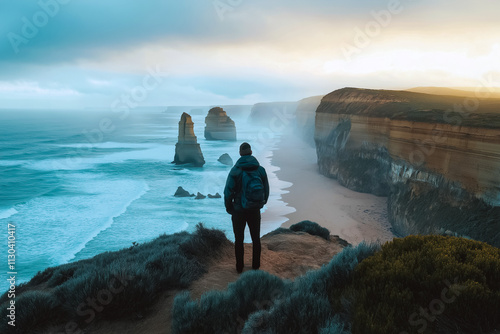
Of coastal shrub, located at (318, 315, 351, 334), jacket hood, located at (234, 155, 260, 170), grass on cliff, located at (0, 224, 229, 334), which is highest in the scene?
jacket hood, located at (234, 155, 260, 170)

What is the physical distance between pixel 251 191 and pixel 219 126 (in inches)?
2785

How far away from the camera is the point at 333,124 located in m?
37.3

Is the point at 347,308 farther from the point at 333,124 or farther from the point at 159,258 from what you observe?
the point at 333,124

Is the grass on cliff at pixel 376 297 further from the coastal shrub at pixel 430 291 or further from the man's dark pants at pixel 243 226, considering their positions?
the man's dark pants at pixel 243 226

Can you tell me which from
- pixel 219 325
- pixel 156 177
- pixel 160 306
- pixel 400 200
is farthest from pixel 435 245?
pixel 156 177

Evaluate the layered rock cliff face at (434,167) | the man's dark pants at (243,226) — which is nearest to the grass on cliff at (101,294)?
the man's dark pants at (243,226)

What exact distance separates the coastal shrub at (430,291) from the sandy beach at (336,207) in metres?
12.9

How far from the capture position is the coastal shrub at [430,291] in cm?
309

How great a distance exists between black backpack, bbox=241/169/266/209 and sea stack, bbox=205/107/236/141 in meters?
70.3

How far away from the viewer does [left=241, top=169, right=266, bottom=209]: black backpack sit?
18.1ft

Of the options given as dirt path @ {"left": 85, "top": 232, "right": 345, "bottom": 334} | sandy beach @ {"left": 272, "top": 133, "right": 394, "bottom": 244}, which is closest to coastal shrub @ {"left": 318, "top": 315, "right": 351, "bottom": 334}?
dirt path @ {"left": 85, "top": 232, "right": 345, "bottom": 334}

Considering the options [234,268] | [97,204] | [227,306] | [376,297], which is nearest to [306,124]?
[97,204]

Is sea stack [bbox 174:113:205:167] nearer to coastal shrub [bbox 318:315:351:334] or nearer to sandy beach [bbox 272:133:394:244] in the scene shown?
sandy beach [bbox 272:133:394:244]

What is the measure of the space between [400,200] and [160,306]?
62.5 ft
